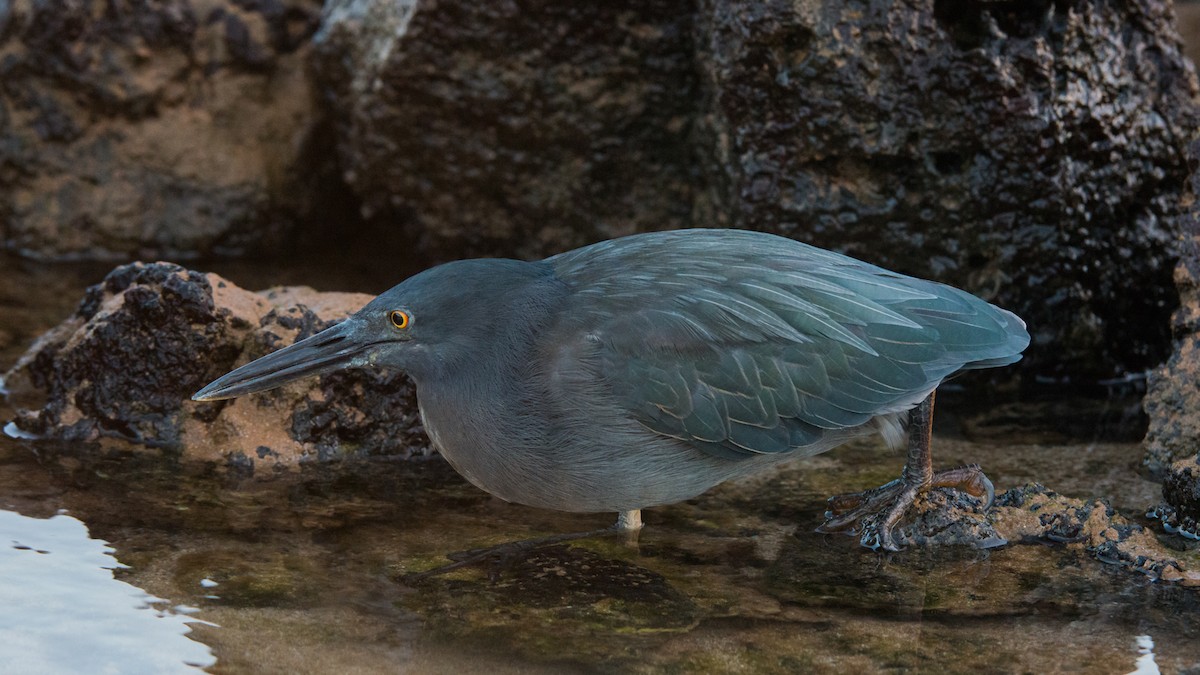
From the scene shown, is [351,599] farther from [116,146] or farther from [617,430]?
[116,146]

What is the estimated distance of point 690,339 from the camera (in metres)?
4.05

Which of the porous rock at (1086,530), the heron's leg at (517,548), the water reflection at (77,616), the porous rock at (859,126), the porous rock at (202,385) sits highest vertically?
Result: the porous rock at (859,126)

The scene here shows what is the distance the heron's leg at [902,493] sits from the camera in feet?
14.1

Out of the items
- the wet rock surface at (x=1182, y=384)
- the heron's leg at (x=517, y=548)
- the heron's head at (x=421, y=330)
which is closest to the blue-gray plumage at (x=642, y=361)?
the heron's head at (x=421, y=330)

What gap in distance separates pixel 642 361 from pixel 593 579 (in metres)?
0.70

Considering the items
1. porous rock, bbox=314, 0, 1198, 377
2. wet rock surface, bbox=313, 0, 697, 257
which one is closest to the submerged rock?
porous rock, bbox=314, 0, 1198, 377

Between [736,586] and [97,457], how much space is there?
2.45 meters

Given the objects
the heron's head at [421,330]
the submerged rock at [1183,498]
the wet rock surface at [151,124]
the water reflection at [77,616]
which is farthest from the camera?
the wet rock surface at [151,124]

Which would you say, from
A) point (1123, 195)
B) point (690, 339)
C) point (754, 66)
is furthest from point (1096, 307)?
point (690, 339)

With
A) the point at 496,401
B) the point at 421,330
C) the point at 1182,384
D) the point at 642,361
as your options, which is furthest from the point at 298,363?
the point at 1182,384

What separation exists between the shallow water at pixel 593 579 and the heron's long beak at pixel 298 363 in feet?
1.61

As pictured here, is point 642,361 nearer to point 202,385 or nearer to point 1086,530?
point 1086,530

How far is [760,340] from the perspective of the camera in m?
4.10

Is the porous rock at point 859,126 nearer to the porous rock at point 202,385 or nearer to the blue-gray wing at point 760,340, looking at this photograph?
the blue-gray wing at point 760,340
